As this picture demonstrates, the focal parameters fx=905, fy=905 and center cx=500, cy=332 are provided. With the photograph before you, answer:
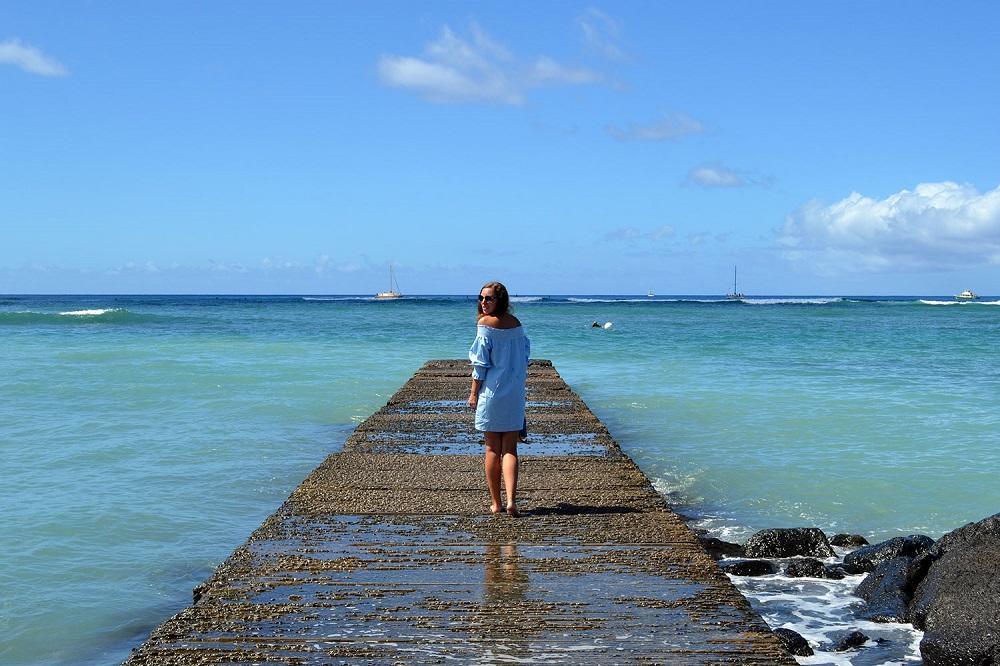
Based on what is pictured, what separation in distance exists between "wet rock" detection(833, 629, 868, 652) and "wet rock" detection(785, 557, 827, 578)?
114cm

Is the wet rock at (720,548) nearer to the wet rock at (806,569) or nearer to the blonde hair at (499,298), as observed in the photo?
the wet rock at (806,569)

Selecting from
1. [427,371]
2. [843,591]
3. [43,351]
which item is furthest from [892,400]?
[43,351]

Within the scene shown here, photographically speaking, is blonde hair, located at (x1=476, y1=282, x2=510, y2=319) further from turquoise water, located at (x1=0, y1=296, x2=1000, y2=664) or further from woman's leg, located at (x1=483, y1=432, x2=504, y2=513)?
turquoise water, located at (x1=0, y1=296, x2=1000, y2=664)

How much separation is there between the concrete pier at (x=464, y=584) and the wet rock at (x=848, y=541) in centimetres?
181

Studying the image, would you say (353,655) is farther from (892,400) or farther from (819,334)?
(819,334)

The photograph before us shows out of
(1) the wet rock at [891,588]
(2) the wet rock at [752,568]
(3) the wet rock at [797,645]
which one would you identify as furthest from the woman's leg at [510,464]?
(1) the wet rock at [891,588]

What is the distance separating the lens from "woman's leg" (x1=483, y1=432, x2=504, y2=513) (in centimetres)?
588

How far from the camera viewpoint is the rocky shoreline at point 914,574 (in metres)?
4.95

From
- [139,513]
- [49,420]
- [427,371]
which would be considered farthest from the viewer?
[427,371]

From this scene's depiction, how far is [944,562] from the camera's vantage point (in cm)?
595

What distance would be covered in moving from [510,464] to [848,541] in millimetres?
3369

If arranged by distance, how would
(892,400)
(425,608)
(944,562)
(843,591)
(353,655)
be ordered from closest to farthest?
(353,655) < (425,608) < (944,562) < (843,591) < (892,400)

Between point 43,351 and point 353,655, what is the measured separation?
27015 millimetres

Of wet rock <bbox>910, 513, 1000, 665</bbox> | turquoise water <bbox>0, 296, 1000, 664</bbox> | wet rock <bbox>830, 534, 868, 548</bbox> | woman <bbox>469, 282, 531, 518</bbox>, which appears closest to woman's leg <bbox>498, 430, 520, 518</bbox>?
woman <bbox>469, 282, 531, 518</bbox>
